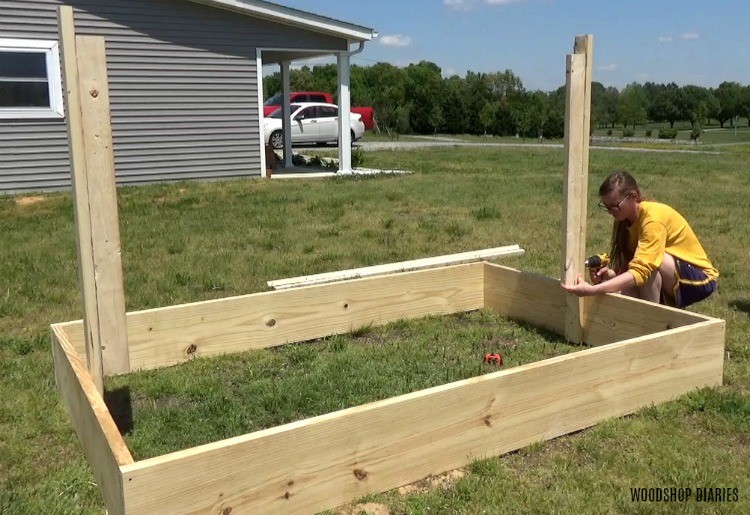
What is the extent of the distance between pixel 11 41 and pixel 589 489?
Answer: 11.5 metres

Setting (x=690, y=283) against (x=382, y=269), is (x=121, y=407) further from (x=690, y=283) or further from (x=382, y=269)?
(x=690, y=283)

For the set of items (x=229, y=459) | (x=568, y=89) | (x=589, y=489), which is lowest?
(x=589, y=489)

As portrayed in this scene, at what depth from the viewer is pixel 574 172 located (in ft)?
14.4

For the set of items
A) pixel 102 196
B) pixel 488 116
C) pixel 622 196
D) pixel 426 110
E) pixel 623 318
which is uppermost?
pixel 426 110

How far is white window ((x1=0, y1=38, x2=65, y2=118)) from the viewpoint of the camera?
11.5m

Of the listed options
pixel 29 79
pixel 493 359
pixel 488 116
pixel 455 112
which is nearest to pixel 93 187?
pixel 493 359

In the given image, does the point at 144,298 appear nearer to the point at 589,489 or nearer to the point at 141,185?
the point at 589,489

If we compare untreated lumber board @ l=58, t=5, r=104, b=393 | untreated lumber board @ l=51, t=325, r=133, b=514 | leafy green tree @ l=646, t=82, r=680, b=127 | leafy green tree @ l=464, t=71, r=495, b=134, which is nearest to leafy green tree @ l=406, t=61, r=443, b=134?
leafy green tree @ l=464, t=71, r=495, b=134

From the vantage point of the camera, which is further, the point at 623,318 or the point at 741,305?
the point at 741,305

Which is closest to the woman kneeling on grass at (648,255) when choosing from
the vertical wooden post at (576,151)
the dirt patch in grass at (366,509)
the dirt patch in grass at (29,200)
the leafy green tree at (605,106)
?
the vertical wooden post at (576,151)

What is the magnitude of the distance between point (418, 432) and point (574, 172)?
2.09 meters

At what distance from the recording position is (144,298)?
583 cm

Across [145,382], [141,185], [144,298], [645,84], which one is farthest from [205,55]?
[645,84]

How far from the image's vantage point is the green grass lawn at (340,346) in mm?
3025
